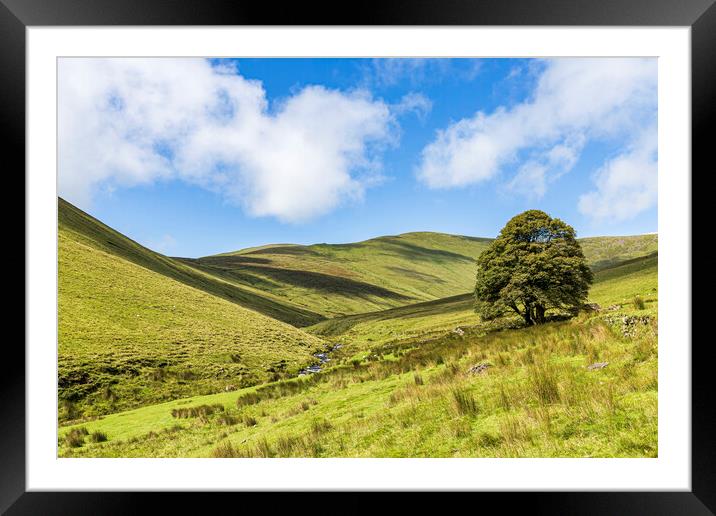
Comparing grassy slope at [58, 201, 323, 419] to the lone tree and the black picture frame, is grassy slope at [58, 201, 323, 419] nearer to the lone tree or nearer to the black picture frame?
the black picture frame

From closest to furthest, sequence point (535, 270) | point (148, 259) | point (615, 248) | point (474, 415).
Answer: point (474, 415)
point (535, 270)
point (148, 259)
point (615, 248)

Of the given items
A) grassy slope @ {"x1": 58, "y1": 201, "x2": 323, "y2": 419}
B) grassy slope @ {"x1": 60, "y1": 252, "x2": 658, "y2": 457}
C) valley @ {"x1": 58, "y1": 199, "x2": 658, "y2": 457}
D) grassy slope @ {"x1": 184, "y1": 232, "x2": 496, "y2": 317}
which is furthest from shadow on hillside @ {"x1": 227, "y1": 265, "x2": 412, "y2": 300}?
grassy slope @ {"x1": 60, "y1": 252, "x2": 658, "y2": 457}

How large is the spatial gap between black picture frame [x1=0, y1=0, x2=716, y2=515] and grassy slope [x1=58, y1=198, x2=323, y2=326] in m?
33.0

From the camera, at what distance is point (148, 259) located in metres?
39.7

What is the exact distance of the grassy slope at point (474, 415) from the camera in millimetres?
3055

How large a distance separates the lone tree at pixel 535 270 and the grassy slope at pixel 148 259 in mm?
33679

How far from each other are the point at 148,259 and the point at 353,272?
3236 inches

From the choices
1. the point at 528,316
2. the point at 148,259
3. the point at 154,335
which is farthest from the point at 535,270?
the point at 148,259

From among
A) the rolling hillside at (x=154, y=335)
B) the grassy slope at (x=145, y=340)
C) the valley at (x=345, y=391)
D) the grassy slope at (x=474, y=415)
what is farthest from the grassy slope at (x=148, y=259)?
the grassy slope at (x=474, y=415)

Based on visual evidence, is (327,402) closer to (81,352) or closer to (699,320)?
Result: (699,320)

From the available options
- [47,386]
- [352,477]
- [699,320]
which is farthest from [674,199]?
[47,386]

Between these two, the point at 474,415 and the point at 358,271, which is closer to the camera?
the point at 474,415
